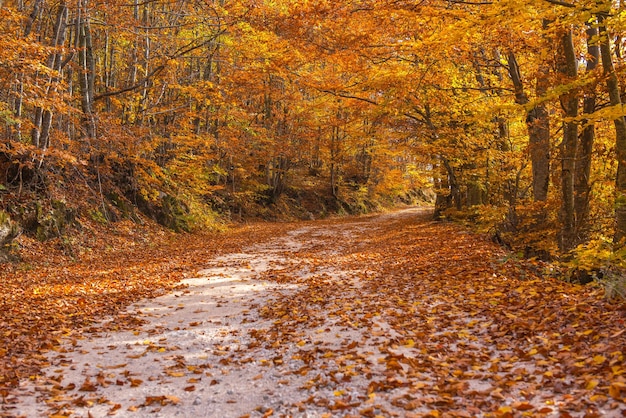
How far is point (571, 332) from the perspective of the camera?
495cm

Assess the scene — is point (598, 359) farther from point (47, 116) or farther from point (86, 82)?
point (86, 82)

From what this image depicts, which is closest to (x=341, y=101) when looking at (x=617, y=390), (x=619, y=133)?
(x=619, y=133)

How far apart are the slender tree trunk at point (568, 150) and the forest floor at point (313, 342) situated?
909 mm

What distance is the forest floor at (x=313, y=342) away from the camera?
13.3 feet

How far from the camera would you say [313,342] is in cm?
→ 586

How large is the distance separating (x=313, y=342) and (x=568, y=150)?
6.17 meters

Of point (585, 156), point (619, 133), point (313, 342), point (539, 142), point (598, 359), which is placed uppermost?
point (539, 142)

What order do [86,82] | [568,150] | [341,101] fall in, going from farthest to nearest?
1. [341,101]
2. [86,82]
3. [568,150]

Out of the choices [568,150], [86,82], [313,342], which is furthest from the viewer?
[86,82]

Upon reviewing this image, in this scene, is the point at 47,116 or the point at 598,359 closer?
the point at 598,359

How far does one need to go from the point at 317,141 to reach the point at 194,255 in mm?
17387

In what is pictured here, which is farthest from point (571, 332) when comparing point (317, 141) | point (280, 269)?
point (317, 141)

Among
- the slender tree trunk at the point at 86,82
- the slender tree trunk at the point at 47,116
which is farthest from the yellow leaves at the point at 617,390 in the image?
the slender tree trunk at the point at 86,82

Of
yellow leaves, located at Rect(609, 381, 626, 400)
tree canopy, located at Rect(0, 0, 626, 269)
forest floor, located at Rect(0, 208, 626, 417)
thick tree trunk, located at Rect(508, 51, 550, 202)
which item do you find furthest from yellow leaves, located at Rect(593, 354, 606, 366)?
thick tree trunk, located at Rect(508, 51, 550, 202)
